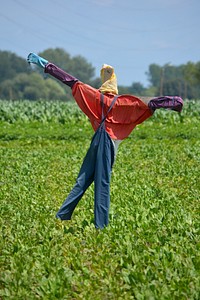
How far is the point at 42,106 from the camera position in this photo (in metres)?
31.1

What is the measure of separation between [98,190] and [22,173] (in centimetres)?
541

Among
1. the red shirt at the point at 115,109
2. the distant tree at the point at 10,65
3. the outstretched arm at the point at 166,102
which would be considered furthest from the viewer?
the distant tree at the point at 10,65

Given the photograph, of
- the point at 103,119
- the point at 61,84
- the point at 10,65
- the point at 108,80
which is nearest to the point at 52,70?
the point at 108,80

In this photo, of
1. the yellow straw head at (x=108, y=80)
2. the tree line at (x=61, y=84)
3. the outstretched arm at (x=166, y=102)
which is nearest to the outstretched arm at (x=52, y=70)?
the yellow straw head at (x=108, y=80)

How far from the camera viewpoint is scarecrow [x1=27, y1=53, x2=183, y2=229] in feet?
23.9

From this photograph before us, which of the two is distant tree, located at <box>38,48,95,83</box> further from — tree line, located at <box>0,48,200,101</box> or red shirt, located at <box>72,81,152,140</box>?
red shirt, located at <box>72,81,152,140</box>

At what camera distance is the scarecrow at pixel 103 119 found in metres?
7.29

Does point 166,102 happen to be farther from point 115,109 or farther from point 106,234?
point 106,234

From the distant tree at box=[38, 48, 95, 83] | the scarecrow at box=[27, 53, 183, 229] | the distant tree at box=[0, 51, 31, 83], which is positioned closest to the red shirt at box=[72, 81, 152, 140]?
the scarecrow at box=[27, 53, 183, 229]

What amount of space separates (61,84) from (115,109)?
4649 inches

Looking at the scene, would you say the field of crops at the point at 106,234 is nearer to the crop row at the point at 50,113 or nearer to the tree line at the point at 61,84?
the crop row at the point at 50,113

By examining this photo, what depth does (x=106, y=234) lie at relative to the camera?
6.87 meters

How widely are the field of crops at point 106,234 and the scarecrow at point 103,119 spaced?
45cm

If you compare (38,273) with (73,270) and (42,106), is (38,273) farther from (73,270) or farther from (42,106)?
(42,106)
